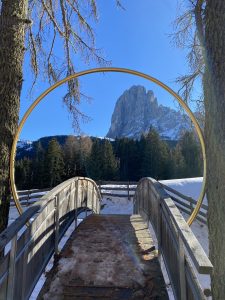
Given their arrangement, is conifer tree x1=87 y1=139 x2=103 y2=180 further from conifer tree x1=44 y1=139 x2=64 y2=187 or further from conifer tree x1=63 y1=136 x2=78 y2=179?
conifer tree x1=44 y1=139 x2=64 y2=187

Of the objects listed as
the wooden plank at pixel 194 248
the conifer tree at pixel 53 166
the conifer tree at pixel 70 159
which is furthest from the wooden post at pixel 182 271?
the conifer tree at pixel 70 159

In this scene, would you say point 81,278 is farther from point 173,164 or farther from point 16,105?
point 173,164

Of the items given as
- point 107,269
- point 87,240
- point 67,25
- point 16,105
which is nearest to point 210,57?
point 16,105

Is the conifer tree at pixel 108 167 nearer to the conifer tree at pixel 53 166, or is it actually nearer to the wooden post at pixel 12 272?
the conifer tree at pixel 53 166

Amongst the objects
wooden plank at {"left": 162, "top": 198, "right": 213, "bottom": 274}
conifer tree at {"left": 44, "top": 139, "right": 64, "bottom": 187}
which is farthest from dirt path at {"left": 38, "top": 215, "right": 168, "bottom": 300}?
conifer tree at {"left": 44, "top": 139, "right": 64, "bottom": 187}

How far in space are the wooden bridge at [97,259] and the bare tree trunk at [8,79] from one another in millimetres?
601

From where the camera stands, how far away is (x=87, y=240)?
6738 millimetres

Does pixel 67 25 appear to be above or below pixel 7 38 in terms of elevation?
above

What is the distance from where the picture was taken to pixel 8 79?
15.7 feet

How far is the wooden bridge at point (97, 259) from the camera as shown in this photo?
3186 millimetres

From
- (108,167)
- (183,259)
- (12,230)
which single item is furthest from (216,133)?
(108,167)

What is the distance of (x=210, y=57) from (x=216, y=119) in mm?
759

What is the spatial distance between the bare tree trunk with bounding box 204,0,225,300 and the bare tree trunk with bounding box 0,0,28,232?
256cm

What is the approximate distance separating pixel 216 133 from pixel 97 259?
293 cm
